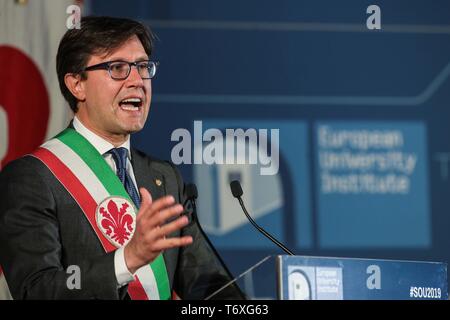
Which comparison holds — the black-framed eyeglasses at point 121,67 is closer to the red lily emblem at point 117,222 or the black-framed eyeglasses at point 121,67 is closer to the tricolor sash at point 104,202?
the tricolor sash at point 104,202

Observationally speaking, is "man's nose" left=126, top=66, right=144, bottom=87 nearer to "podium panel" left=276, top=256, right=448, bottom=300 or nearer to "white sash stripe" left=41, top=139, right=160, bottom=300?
"white sash stripe" left=41, top=139, right=160, bottom=300

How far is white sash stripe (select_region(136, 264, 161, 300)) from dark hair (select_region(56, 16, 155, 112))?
62cm

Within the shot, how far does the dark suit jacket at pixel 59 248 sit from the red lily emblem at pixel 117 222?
0.05 metres

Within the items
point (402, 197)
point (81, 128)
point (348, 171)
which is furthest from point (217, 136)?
point (81, 128)

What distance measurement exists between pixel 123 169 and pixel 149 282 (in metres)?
0.37

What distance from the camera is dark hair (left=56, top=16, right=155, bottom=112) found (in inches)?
112

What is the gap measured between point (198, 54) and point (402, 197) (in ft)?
3.89

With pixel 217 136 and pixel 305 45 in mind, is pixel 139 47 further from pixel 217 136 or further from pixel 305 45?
pixel 305 45

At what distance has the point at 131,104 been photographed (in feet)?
9.48

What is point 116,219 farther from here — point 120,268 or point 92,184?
point 120,268

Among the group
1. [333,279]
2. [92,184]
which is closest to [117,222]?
[92,184]

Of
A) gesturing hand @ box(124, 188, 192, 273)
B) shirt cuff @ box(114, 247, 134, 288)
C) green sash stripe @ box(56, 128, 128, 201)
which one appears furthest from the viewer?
green sash stripe @ box(56, 128, 128, 201)

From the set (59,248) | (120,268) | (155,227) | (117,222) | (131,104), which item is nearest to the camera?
(155,227)

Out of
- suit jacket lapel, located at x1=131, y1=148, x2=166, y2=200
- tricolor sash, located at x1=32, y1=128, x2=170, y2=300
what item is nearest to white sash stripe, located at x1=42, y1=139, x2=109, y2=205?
tricolor sash, located at x1=32, y1=128, x2=170, y2=300
